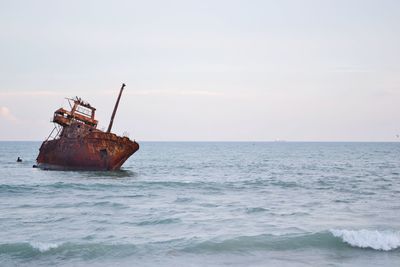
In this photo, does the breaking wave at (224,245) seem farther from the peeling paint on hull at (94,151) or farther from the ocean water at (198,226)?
the peeling paint on hull at (94,151)

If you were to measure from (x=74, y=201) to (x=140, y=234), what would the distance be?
951 cm

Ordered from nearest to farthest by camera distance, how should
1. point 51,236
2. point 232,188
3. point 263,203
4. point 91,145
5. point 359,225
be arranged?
point 51,236 → point 359,225 → point 263,203 → point 232,188 → point 91,145

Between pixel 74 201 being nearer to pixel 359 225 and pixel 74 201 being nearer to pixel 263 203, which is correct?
pixel 263 203

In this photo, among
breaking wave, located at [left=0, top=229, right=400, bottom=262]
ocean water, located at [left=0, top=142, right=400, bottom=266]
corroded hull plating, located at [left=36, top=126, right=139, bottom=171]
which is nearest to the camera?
ocean water, located at [left=0, top=142, right=400, bottom=266]

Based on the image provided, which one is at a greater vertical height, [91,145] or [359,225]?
[91,145]

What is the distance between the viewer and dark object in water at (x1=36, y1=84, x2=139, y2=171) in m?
35.7

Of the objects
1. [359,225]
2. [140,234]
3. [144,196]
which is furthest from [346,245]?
[144,196]

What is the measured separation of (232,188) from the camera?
1261 inches

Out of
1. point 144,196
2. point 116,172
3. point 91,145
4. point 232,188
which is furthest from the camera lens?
point 116,172

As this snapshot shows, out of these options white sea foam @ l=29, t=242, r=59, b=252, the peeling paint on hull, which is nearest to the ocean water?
white sea foam @ l=29, t=242, r=59, b=252

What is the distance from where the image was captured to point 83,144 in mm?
35781

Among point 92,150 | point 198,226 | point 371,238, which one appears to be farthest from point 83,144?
point 371,238

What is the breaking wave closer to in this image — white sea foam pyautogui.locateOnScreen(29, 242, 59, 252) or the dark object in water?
white sea foam pyautogui.locateOnScreen(29, 242, 59, 252)

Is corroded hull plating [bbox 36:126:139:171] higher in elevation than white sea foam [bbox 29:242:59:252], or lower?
higher
